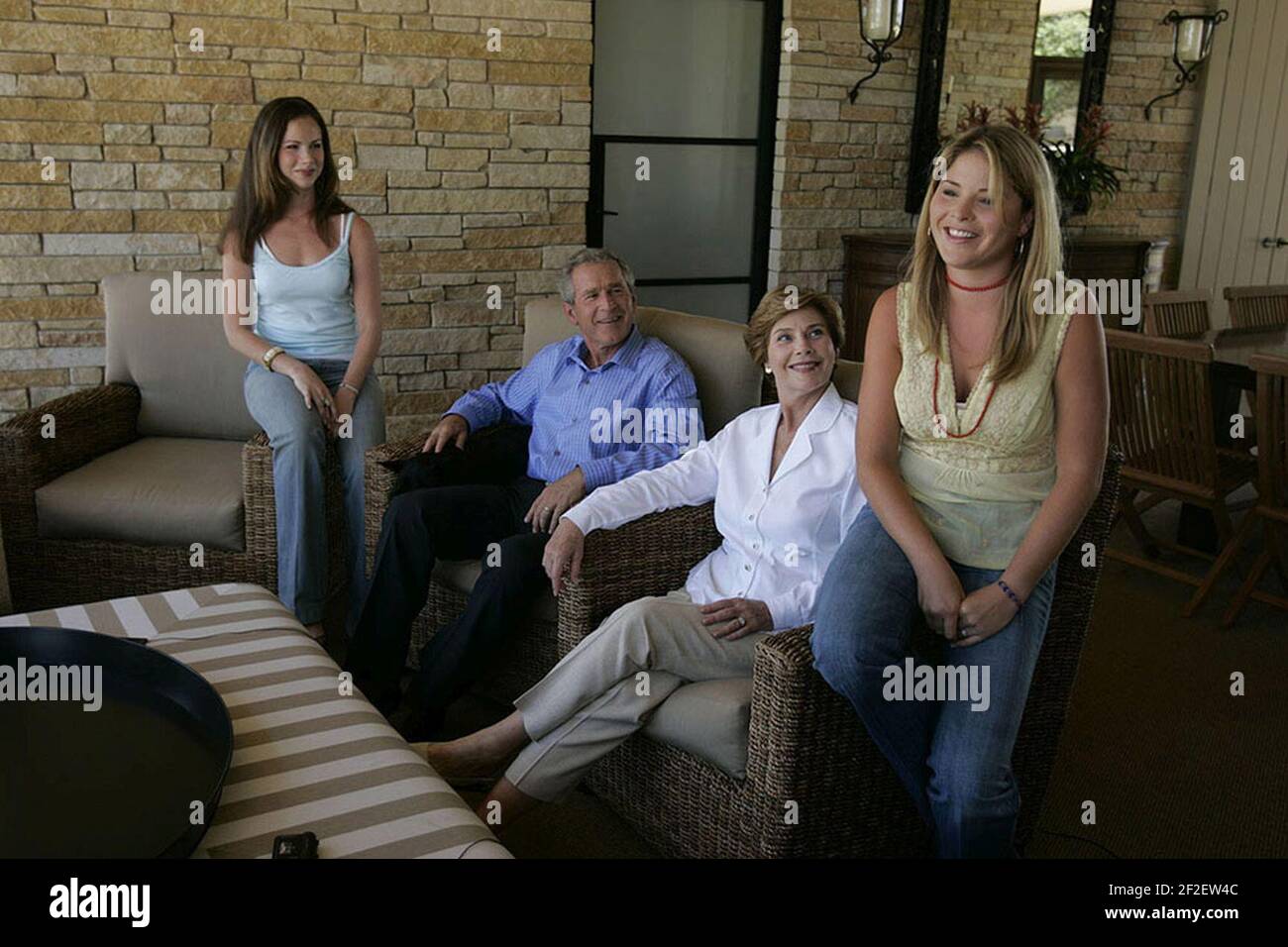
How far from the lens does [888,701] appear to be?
5.90ft

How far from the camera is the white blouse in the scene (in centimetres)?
212

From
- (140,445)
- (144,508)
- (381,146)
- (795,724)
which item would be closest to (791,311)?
(795,724)

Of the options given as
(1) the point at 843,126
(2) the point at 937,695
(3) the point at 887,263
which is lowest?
(2) the point at 937,695

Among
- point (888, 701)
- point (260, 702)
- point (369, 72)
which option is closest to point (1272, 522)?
point (888, 701)

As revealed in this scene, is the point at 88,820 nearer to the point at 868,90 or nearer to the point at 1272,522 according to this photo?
the point at 1272,522

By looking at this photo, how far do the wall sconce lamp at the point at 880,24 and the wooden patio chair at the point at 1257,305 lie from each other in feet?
5.19

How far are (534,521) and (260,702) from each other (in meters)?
0.81

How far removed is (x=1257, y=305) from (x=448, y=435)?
337cm

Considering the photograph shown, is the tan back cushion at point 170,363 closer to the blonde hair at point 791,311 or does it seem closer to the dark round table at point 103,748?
the dark round table at point 103,748

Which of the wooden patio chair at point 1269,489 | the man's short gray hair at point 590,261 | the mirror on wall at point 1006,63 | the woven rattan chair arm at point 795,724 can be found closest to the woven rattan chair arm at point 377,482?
the man's short gray hair at point 590,261

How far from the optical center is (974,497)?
6.26 feet

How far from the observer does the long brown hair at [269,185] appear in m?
2.96

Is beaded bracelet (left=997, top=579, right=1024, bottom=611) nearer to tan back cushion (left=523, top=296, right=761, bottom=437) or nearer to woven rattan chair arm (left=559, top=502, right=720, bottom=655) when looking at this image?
woven rattan chair arm (left=559, top=502, right=720, bottom=655)

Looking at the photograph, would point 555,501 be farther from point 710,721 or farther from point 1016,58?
point 1016,58
